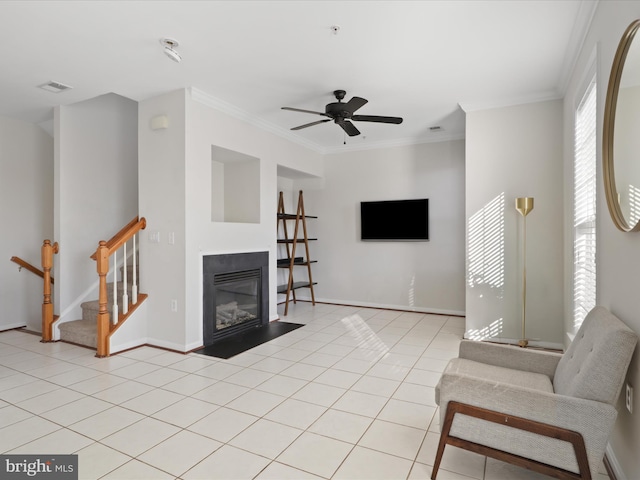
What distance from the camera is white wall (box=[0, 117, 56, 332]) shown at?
15.6ft

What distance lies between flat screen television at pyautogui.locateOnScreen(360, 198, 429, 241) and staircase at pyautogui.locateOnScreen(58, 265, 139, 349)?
11.9 ft

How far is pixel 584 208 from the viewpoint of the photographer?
9.70 feet

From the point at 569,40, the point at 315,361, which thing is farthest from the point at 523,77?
the point at 315,361

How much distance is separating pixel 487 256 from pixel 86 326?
458cm

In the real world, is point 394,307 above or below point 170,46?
below

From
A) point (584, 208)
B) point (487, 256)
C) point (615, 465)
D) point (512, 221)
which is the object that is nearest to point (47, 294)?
point (487, 256)

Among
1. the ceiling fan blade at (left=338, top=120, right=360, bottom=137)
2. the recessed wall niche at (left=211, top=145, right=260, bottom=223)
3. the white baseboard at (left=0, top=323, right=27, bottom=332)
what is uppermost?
the ceiling fan blade at (left=338, top=120, right=360, bottom=137)

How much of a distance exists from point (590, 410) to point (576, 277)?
2.09m

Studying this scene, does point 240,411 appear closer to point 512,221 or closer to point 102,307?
point 102,307

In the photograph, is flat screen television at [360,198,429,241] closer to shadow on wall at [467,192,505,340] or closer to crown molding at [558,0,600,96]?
shadow on wall at [467,192,505,340]

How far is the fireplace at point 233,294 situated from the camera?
4.07 metres

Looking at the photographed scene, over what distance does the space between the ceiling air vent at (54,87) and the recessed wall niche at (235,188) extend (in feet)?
5.36

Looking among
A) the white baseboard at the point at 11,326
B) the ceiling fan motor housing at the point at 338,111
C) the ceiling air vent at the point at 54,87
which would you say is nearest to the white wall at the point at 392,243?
the ceiling fan motor housing at the point at 338,111

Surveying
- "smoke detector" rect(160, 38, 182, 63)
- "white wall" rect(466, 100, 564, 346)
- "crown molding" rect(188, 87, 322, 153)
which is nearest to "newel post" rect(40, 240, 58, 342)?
"crown molding" rect(188, 87, 322, 153)
